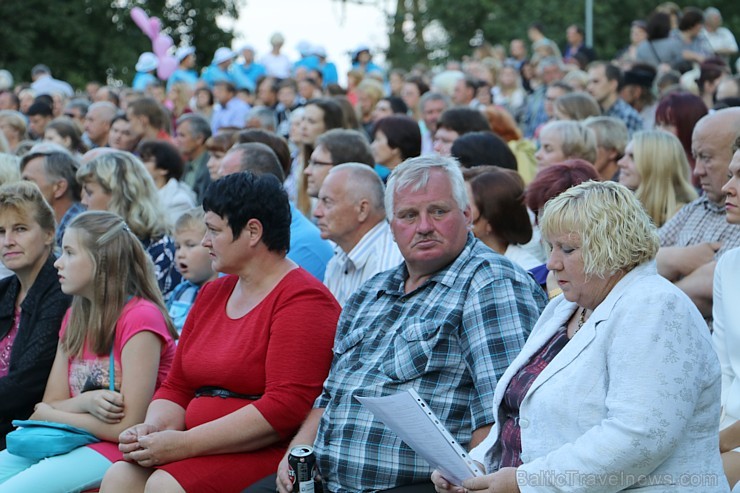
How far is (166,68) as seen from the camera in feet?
66.3

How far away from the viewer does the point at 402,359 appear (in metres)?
3.85

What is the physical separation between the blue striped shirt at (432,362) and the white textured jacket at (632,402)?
580 millimetres

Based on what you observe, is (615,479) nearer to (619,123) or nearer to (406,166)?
(406,166)

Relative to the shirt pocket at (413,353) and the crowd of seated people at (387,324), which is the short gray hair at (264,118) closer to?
the crowd of seated people at (387,324)

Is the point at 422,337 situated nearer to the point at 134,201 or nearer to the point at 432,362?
the point at 432,362

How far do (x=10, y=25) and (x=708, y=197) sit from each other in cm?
2958

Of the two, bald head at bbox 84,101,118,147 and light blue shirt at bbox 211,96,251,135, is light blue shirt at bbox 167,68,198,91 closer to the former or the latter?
light blue shirt at bbox 211,96,251,135

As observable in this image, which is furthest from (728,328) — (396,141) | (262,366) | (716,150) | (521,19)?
(521,19)

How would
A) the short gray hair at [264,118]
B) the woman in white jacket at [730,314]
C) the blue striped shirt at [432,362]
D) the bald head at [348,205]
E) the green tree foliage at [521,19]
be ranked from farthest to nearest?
the green tree foliage at [521,19]
the short gray hair at [264,118]
the bald head at [348,205]
the woman in white jacket at [730,314]
the blue striped shirt at [432,362]

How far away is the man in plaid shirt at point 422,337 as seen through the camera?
3750 mm

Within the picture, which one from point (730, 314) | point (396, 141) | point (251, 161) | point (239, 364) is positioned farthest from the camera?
point (396, 141)

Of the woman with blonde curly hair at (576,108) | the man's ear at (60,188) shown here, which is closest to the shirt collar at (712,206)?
the woman with blonde curly hair at (576,108)

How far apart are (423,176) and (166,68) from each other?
16887 mm

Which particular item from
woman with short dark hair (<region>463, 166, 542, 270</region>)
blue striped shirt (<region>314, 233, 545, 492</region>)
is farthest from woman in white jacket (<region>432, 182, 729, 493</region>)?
woman with short dark hair (<region>463, 166, 542, 270</region>)
